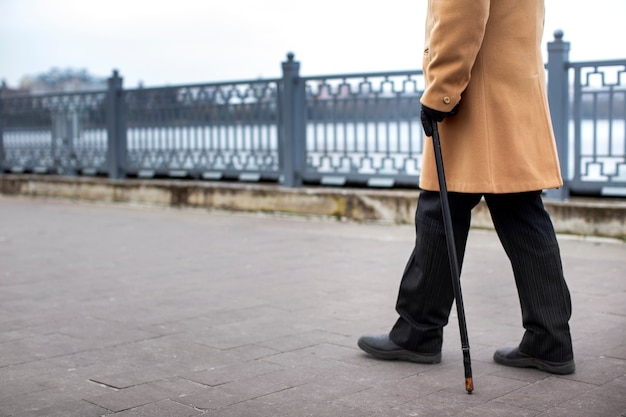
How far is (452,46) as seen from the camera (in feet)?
11.4

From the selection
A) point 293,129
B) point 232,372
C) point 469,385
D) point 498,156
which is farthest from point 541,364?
point 293,129

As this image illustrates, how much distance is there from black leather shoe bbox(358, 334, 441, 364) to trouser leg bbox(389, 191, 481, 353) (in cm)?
2

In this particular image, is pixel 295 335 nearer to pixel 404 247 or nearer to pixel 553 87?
pixel 404 247

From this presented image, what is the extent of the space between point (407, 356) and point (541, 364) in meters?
0.55

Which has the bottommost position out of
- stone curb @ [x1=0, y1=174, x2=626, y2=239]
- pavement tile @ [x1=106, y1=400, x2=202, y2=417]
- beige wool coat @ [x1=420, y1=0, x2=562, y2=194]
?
pavement tile @ [x1=106, y1=400, x2=202, y2=417]

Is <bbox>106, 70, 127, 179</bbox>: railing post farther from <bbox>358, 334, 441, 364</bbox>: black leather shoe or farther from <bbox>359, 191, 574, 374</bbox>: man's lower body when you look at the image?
<bbox>359, 191, 574, 374</bbox>: man's lower body

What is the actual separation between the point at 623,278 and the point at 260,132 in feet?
18.5

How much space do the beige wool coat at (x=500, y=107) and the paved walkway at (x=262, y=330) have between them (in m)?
0.80

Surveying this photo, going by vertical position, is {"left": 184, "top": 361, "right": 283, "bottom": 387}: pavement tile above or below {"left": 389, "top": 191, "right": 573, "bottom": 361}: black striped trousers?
below

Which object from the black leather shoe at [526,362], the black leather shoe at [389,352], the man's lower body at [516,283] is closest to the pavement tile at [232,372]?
the black leather shoe at [389,352]

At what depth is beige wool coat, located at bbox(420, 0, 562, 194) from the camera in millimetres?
3607

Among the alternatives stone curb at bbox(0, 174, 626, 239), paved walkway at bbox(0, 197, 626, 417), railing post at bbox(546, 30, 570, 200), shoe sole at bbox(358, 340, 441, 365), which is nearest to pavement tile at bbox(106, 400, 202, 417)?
paved walkway at bbox(0, 197, 626, 417)

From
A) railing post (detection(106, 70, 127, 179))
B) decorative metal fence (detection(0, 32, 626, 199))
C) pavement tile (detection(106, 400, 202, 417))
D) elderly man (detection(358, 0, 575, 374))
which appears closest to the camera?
pavement tile (detection(106, 400, 202, 417))

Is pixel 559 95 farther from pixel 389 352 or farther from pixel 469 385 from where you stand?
pixel 469 385
